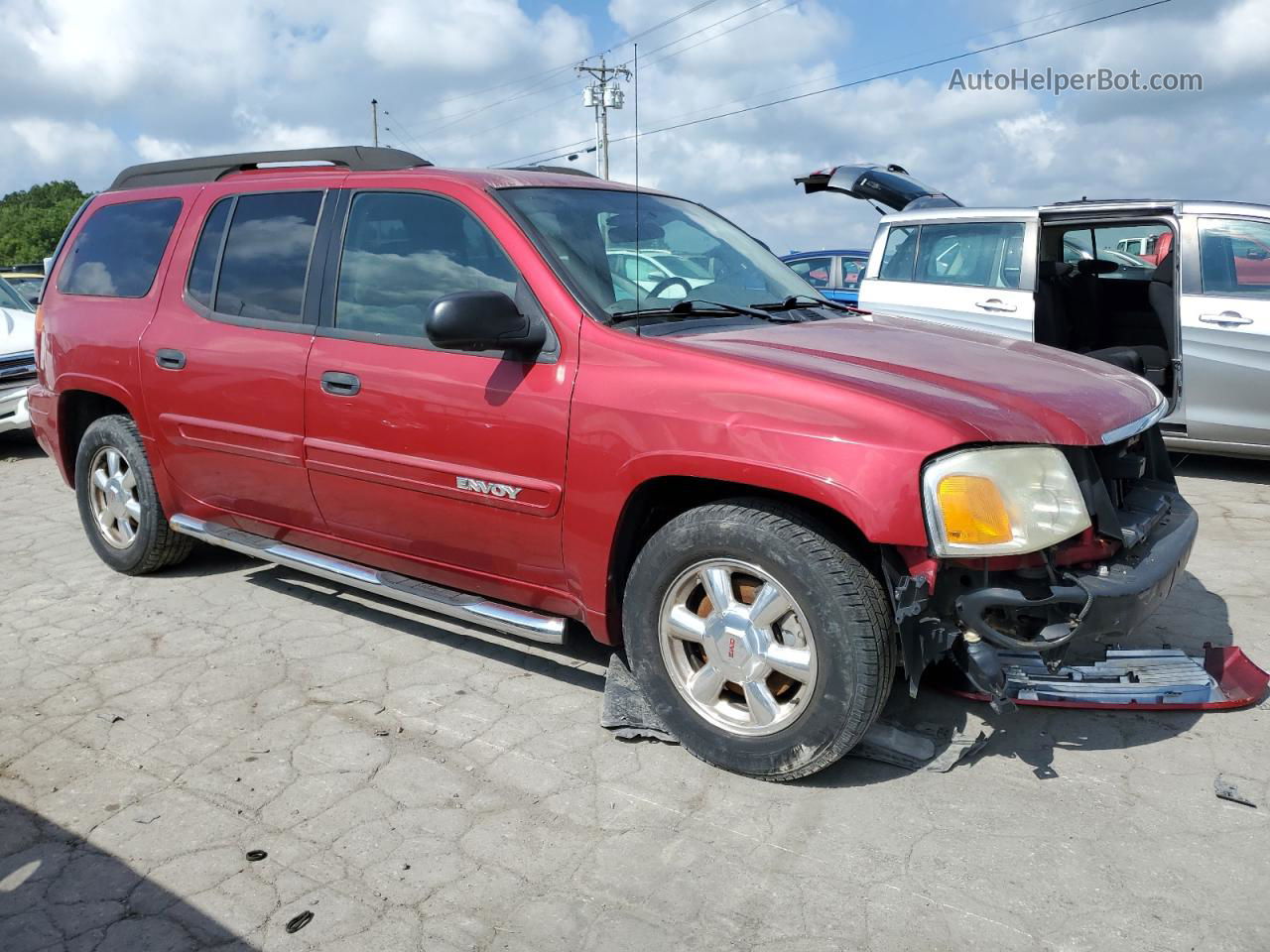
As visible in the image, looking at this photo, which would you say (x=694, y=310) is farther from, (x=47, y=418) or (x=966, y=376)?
(x=47, y=418)

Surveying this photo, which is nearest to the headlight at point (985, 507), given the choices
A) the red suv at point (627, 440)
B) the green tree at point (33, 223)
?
the red suv at point (627, 440)

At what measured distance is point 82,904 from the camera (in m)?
2.54

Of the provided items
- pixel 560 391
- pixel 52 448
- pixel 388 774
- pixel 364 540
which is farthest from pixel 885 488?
pixel 52 448

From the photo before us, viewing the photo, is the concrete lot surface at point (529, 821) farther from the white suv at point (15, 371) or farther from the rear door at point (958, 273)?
the white suv at point (15, 371)

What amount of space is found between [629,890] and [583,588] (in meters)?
1.03

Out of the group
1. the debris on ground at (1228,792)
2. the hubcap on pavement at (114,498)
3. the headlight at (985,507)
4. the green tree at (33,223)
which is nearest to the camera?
the headlight at (985,507)

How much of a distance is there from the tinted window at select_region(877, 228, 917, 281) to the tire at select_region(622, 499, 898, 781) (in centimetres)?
544

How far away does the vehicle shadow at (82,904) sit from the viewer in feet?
7.89

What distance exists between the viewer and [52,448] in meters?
5.28

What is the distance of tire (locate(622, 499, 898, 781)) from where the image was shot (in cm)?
278

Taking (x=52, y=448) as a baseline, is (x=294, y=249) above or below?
above

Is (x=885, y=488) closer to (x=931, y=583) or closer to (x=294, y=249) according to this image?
(x=931, y=583)

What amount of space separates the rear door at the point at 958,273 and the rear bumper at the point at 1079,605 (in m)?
4.59

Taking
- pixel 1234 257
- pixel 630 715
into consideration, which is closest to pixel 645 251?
pixel 630 715
